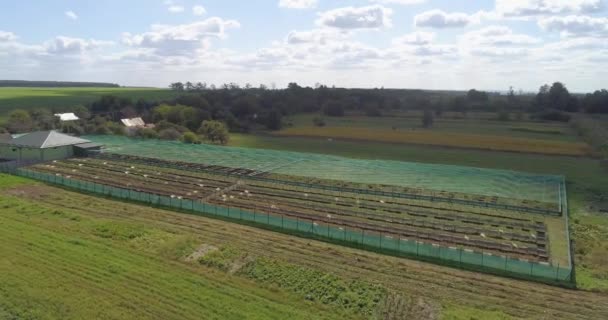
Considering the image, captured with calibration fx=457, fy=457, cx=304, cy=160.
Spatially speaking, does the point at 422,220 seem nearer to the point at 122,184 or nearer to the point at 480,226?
the point at 480,226

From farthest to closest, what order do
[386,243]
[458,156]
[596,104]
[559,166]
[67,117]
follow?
1. [596,104]
2. [67,117]
3. [458,156]
4. [559,166]
5. [386,243]

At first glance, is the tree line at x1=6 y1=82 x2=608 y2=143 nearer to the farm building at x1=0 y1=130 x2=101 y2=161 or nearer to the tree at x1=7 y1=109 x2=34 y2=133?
the tree at x1=7 y1=109 x2=34 y2=133

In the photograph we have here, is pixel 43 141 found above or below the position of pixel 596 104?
below

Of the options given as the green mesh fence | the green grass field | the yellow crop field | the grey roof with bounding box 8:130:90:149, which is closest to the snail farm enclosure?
the green mesh fence

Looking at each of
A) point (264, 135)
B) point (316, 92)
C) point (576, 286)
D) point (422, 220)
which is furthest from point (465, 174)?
point (316, 92)

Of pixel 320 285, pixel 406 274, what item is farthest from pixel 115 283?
pixel 406 274

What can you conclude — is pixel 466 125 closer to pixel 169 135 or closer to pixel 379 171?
pixel 379 171
